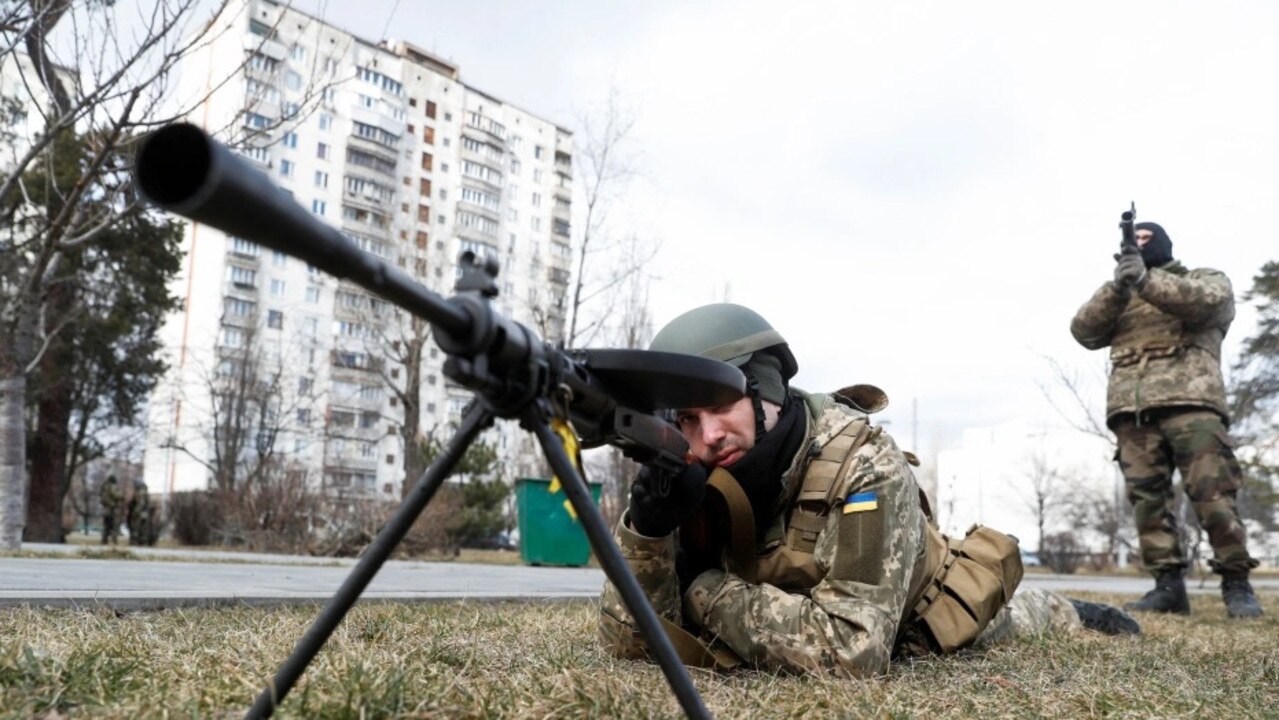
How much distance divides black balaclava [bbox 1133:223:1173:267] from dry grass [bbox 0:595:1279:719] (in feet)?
11.8

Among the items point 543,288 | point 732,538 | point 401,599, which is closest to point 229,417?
point 543,288

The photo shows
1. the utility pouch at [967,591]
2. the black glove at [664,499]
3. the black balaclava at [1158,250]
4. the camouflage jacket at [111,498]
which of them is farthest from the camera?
the camouflage jacket at [111,498]

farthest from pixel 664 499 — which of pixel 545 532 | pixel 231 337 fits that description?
pixel 231 337

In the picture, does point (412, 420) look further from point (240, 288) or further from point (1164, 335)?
point (240, 288)

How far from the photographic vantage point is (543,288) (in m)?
22.8

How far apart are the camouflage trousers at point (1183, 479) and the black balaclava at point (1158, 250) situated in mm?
1060

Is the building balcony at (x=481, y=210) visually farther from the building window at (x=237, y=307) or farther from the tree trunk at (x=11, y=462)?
the tree trunk at (x=11, y=462)

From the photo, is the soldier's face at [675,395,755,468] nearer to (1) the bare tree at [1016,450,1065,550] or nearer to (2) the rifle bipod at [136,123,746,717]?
(2) the rifle bipod at [136,123,746,717]

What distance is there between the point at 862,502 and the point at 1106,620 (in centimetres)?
270

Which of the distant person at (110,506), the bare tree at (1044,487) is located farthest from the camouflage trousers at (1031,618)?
the bare tree at (1044,487)

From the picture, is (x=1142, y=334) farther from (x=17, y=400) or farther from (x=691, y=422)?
(x=17, y=400)

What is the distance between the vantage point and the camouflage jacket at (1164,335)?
6422 mm

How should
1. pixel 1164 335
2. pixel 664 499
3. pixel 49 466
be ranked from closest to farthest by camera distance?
pixel 664 499, pixel 1164 335, pixel 49 466

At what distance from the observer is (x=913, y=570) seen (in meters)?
3.20
